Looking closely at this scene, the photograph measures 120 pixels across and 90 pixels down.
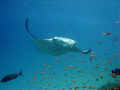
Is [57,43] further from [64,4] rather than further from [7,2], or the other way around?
[64,4]

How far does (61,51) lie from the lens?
16.2ft

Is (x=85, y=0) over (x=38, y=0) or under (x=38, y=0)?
over

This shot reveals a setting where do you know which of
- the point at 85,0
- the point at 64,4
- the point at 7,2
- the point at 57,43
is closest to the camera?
the point at 57,43

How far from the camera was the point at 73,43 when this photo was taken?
15.5 ft

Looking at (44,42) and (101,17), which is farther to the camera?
(101,17)

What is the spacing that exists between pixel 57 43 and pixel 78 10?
75.4 ft

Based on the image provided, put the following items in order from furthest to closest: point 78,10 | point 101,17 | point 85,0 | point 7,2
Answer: point 101,17 → point 78,10 → point 85,0 → point 7,2

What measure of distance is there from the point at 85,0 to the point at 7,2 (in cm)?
1463

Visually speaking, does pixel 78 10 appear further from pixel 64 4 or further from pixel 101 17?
pixel 101 17

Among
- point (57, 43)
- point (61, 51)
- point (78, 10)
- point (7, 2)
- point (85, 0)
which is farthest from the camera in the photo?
point (78, 10)

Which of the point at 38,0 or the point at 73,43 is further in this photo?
the point at 38,0

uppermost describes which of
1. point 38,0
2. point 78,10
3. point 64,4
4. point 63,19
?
point 63,19

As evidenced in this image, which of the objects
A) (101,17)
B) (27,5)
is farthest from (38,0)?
(101,17)

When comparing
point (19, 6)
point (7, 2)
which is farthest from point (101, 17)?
point (7, 2)
